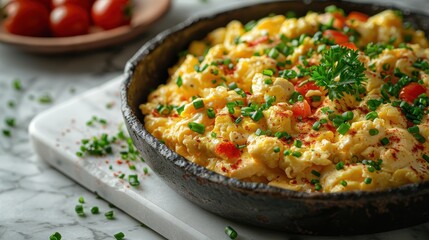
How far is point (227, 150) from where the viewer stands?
10.7 ft

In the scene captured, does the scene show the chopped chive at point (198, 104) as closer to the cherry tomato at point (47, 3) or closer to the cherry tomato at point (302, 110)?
the cherry tomato at point (302, 110)

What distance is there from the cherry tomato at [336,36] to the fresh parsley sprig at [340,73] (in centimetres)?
52

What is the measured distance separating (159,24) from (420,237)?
3550 millimetres

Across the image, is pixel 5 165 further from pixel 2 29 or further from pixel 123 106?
pixel 2 29

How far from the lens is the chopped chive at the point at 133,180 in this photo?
3.79 metres

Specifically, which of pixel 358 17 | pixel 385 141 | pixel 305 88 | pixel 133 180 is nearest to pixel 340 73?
pixel 305 88

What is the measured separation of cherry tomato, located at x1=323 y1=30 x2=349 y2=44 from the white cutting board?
1.30 meters

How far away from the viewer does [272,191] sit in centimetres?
294

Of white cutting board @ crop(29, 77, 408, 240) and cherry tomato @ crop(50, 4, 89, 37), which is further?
cherry tomato @ crop(50, 4, 89, 37)

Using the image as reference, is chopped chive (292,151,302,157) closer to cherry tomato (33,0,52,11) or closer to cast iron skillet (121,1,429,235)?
cast iron skillet (121,1,429,235)

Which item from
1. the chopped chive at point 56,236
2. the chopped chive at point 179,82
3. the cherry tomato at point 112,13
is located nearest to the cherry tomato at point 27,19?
the cherry tomato at point 112,13

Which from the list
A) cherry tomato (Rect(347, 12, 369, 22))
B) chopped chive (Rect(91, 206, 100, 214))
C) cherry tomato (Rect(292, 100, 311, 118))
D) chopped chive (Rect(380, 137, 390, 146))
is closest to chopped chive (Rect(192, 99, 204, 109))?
cherry tomato (Rect(292, 100, 311, 118))

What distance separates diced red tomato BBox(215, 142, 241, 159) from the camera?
3.27m

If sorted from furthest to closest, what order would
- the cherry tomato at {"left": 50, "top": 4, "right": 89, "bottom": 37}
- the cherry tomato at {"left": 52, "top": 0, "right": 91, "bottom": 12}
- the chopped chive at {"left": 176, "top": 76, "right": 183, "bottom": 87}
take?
the cherry tomato at {"left": 52, "top": 0, "right": 91, "bottom": 12}, the cherry tomato at {"left": 50, "top": 4, "right": 89, "bottom": 37}, the chopped chive at {"left": 176, "top": 76, "right": 183, "bottom": 87}
